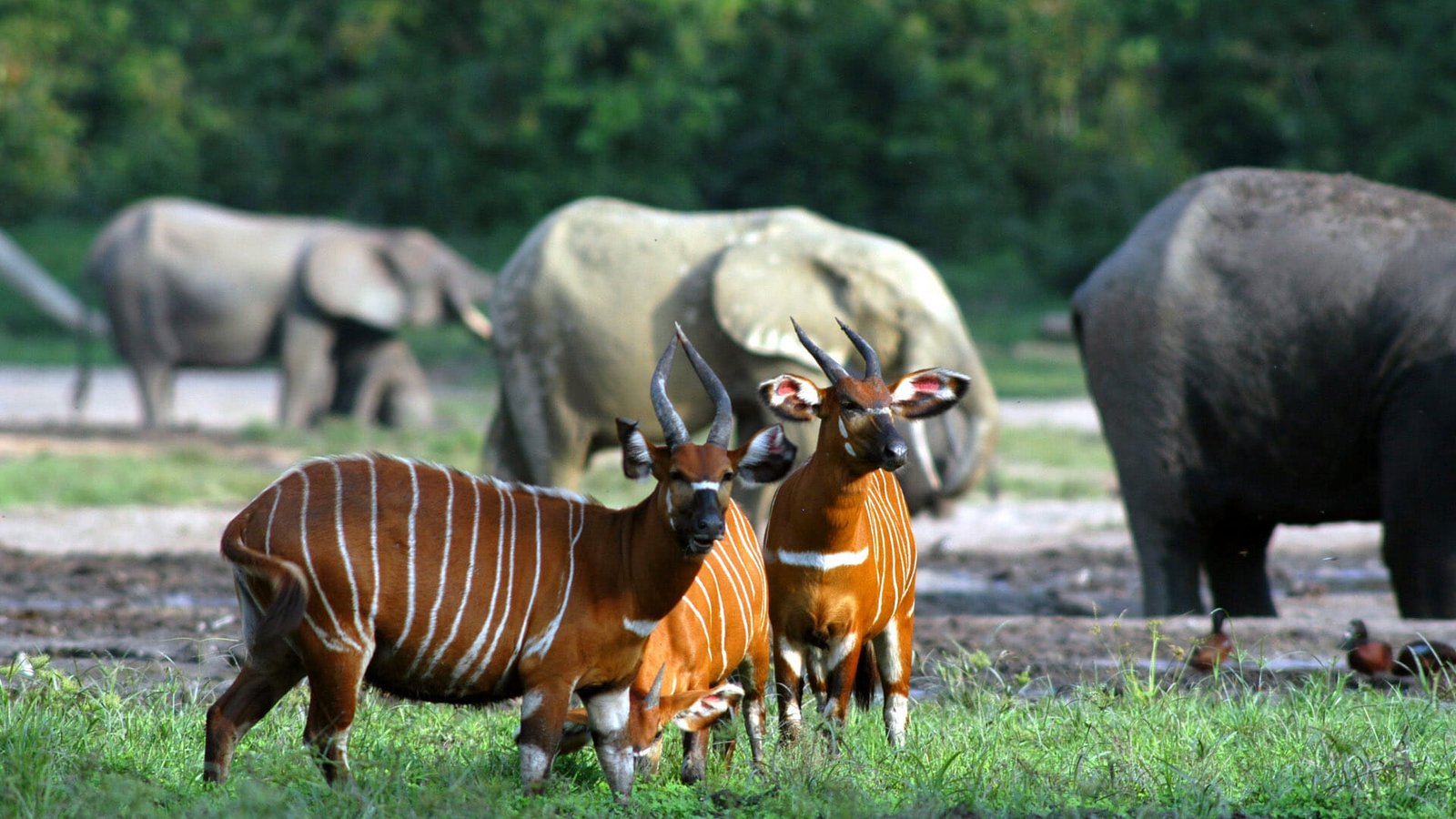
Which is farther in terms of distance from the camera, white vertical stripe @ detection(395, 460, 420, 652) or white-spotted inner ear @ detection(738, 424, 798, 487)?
white-spotted inner ear @ detection(738, 424, 798, 487)

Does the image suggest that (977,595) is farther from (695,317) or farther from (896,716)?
(896,716)

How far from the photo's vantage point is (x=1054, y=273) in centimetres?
2756

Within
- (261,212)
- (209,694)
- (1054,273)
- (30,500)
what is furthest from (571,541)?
(261,212)

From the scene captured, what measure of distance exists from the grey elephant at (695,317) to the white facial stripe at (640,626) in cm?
486

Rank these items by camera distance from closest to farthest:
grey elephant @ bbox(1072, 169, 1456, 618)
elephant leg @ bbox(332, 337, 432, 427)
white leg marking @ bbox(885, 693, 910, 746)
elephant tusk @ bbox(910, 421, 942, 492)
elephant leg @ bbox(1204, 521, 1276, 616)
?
white leg marking @ bbox(885, 693, 910, 746) < grey elephant @ bbox(1072, 169, 1456, 618) < elephant leg @ bbox(1204, 521, 1276, 616) < elephant tusk @ bbox(910, 421, 942, 492) < elephant leg @ bbox(332, 337, 432, 427)

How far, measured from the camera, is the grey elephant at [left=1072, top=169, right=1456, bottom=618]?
8055 mm

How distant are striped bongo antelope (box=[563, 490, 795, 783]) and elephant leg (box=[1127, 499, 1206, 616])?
4040mm

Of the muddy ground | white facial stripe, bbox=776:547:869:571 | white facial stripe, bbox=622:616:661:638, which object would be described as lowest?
the muddy ground

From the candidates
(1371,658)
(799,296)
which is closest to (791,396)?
(1371,658)

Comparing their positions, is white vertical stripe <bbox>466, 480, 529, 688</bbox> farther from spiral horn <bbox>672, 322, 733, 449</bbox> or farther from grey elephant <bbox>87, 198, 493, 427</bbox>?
grey elephant <bbox>87, 198, 493, 427</bbox>

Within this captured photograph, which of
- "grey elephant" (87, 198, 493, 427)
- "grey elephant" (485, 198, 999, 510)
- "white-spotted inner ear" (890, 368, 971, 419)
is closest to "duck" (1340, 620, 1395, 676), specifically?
"white-spotted inner ear" (890, 368, 971, 419)

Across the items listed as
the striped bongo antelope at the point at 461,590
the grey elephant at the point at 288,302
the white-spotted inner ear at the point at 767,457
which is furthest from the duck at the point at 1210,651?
the grey elephant at the point at 288,302

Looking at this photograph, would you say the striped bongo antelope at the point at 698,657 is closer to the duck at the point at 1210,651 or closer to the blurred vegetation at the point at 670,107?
A: the duck at the point at 1210,651

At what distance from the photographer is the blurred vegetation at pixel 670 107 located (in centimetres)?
2980
